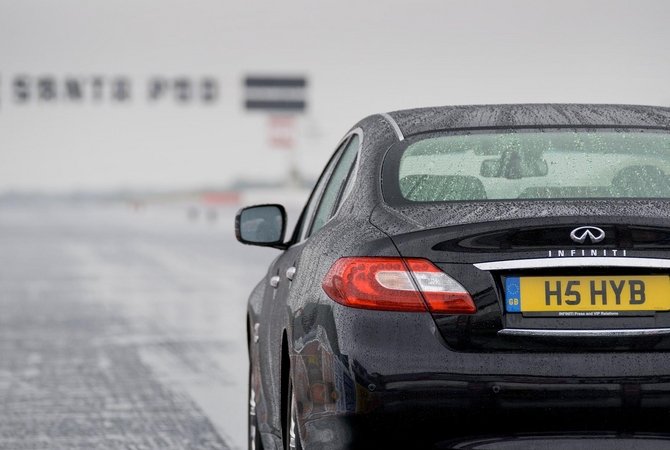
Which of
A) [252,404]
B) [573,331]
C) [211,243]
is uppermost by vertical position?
[573,331]

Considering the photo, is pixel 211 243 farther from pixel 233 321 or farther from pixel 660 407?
pixel 660 407

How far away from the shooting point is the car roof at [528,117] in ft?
16.3

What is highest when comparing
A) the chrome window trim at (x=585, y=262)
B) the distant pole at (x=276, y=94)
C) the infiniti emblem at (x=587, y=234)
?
the infiniti emblem at (x=587, y=234)

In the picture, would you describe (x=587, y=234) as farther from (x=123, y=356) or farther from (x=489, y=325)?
(x=123, y=356)

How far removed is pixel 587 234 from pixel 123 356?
8207mm

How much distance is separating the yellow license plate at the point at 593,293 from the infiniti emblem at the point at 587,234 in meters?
0.11

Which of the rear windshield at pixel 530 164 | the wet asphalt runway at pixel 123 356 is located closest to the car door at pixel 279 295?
the rear windshield at pixel 530 164

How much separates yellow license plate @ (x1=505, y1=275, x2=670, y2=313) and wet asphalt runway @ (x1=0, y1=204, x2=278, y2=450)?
3655 mm

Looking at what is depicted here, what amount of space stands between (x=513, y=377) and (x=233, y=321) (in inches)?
447

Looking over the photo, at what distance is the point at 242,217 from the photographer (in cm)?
598

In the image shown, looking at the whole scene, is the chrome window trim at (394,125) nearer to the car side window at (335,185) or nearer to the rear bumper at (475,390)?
the car side window at (335,185)

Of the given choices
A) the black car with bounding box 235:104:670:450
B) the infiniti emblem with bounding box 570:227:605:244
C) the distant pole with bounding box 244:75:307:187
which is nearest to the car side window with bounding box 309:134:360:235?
the black car with bounding box 235:104:670:450

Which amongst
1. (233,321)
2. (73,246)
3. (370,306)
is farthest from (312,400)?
(73,246)

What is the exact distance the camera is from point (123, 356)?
11.7 metres
